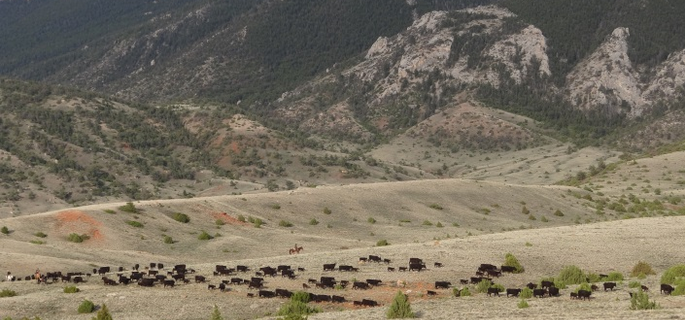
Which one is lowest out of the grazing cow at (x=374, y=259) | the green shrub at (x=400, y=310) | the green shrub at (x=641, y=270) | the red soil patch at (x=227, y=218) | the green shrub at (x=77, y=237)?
the green shrub at (x=400, y=310)

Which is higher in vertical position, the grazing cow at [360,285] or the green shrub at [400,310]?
the grazing cow at [360,285]

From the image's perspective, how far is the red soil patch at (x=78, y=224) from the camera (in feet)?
197

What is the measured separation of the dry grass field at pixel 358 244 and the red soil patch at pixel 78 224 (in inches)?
5.6

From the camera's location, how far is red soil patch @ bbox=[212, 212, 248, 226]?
2744 inches

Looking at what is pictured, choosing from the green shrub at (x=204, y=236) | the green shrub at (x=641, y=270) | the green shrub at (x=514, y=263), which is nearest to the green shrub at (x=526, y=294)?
the green shrub at (x=514, y=263)

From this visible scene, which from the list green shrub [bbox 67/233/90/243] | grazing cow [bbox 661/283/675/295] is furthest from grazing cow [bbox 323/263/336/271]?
green shrub [bbox 67/233/90/243]

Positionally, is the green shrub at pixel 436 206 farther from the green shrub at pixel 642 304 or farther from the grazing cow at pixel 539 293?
the green shrub at pixel 642 304

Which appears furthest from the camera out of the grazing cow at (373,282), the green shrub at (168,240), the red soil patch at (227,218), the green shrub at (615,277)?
the red soil patch at (227,218)

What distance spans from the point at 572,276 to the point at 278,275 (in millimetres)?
14600

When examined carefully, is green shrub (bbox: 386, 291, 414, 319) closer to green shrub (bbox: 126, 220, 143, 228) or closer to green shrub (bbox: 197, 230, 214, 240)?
green shrub (bbox: 197, 230, 214, 240)

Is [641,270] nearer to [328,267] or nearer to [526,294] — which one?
[526,294]

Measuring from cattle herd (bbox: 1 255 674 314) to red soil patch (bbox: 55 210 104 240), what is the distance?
Result: 46.2ft

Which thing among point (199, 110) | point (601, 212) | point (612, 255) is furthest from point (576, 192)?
point (199, 110)

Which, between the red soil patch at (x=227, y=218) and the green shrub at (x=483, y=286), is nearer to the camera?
the green shrub at (x=483, y=286)
